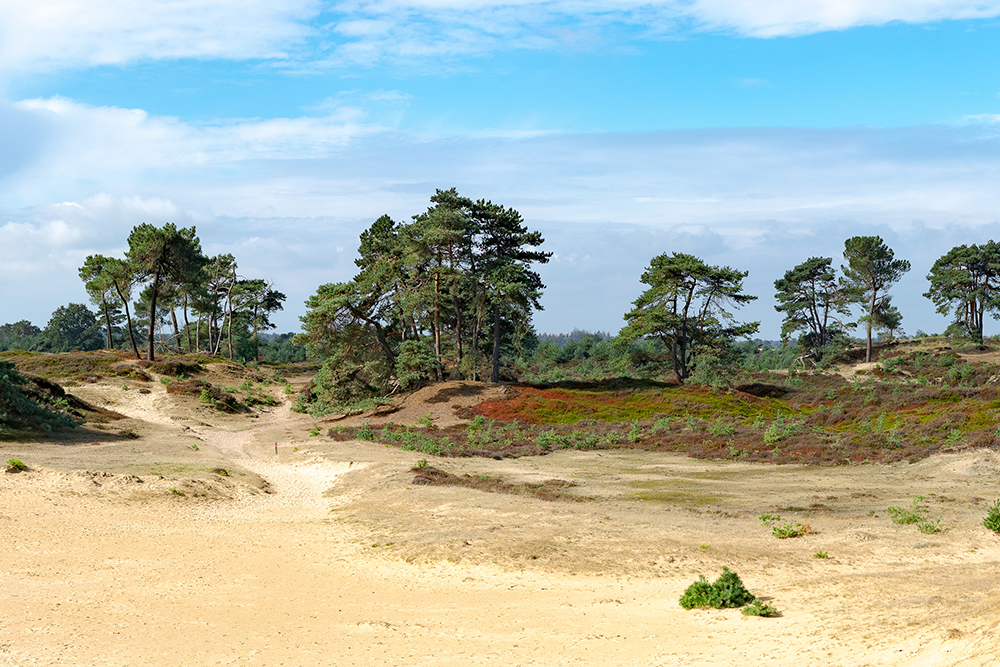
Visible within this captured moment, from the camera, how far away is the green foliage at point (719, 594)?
1155 centimetres

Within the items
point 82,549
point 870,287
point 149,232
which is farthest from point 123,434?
point 870,287

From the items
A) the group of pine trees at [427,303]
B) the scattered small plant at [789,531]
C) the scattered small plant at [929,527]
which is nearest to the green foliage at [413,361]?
the group of pine trees at [427,303]

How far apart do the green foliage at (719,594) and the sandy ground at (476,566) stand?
0.21 metres

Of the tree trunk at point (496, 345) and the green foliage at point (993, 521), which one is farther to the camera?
the tree trunk at point (496, 345)

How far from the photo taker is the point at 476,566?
47.9 ft

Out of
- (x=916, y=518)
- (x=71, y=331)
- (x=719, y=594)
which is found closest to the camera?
(x=719, y=594)

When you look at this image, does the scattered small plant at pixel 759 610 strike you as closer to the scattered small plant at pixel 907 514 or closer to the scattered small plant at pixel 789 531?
the scattered small plant at pixel 789 531

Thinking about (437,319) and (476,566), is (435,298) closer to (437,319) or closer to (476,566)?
(437,319)

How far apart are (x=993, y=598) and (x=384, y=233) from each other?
52.2m

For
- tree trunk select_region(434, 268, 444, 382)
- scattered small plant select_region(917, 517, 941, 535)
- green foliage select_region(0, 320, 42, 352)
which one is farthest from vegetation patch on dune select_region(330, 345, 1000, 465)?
green foliage select_region(0, 320, 42, 352)

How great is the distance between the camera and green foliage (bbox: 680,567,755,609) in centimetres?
1155

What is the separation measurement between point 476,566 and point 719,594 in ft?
16.0

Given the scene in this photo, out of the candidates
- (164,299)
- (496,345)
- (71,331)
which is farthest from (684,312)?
(71,331)

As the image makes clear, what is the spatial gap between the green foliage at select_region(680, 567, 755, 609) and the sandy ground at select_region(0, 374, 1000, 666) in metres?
0.21
